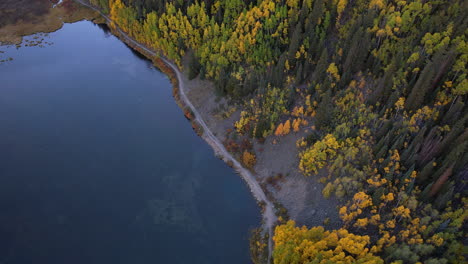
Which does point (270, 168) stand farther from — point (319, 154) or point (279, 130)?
point (319, 154)

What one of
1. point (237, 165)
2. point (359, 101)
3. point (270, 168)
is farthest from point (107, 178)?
point (359, 101)

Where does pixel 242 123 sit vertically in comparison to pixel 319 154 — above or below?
below

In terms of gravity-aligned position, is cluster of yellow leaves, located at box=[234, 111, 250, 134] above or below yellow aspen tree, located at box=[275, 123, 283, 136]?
below

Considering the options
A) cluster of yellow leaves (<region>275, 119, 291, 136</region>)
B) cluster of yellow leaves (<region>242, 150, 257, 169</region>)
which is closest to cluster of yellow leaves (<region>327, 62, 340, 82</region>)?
cluster of yellow leaves (<region>275, 119, 291, 136</region>)

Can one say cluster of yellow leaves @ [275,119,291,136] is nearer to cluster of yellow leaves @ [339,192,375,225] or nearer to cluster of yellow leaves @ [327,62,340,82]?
cluster of yellow leaves @ [327,62,340,82]

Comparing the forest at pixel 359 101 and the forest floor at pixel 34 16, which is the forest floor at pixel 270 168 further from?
the forest floor at pixel 34 16

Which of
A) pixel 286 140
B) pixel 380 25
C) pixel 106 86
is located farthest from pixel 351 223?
pixel 106 86
